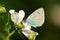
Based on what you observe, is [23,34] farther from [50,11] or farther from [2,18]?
[50,11]

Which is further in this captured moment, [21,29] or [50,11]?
[50,11]

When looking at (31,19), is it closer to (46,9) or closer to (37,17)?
(37,17)

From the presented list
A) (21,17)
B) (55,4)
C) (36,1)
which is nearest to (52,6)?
(55,4)

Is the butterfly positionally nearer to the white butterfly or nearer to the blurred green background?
the white butterfly

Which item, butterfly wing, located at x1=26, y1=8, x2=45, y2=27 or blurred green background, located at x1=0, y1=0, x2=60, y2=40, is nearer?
butterfly wing, located at x1=26, y1=8, x2=45, y2=27

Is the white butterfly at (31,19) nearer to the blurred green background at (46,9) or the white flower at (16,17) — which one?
the white flower at (16,17)

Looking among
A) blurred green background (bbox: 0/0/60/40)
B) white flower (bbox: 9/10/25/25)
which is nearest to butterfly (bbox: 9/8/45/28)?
white flower (bbox: 9/10/25/25)

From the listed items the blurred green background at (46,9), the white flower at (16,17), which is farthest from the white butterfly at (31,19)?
the blurred green background at (46,9)

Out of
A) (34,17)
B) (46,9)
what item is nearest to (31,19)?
(34,17)
